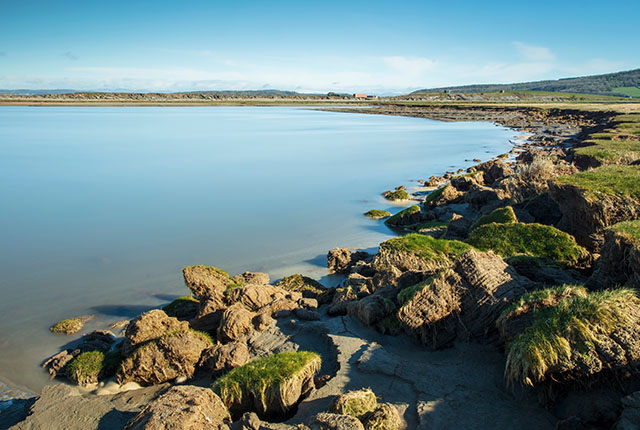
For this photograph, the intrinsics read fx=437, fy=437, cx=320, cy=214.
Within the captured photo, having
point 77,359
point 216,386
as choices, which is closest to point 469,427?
point 216,386

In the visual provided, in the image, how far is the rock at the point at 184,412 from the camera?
14.6ft

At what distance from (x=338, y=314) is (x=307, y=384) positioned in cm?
251

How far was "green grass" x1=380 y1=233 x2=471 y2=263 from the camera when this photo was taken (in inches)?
372

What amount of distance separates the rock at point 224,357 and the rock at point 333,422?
2280 mm

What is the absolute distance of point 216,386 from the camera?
229 inches

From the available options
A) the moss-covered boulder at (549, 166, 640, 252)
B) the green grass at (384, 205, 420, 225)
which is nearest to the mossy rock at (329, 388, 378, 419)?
the moss-covered boulder at (549, 166, 640, 252)

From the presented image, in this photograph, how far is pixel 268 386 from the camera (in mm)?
5531

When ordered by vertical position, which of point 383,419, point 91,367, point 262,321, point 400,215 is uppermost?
point 383,419

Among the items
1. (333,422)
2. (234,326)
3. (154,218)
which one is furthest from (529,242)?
(154,218)

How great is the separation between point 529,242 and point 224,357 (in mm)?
7048

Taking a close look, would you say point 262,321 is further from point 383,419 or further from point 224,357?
point 383,419

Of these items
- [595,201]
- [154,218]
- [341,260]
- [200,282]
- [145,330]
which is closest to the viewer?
[145,330]

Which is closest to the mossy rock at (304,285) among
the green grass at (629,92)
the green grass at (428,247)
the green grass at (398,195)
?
the green grass at (428,247)

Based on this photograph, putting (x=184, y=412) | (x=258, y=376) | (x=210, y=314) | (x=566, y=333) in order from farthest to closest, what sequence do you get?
1. (x=210, y=314)
2. (x=258, y=376)
3. (x=566, y=333)
4. (x=184, y=412)
